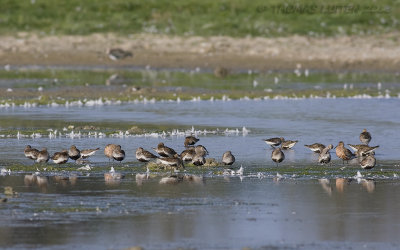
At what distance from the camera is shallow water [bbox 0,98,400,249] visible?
14820 millimetres

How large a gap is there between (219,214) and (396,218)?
3.00 metres

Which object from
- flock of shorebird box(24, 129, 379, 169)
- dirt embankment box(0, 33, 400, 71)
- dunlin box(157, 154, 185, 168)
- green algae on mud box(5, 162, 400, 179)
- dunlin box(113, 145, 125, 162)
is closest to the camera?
green algae on mud box(5, 162, 400, 179)

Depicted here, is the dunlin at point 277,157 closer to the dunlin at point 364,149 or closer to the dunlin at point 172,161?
the dunlin at point 172,161

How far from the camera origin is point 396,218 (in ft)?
53.6

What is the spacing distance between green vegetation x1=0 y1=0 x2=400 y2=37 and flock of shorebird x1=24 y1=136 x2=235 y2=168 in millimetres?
35925

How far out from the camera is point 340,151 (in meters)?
23.0

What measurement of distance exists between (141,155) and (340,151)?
4752 millimetres

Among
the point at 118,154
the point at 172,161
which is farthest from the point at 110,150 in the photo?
the point at 172,161

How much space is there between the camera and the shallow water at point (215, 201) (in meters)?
14.8

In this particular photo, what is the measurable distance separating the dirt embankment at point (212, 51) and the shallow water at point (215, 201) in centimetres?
2420

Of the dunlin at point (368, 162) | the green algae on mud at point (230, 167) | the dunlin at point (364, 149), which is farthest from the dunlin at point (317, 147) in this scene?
the dunlin at point (368, 162)

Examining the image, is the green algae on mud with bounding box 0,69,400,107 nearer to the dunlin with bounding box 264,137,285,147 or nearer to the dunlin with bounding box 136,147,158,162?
the dunlin with bounding box 264,137,285,147

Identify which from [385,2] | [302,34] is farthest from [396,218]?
[385,2]

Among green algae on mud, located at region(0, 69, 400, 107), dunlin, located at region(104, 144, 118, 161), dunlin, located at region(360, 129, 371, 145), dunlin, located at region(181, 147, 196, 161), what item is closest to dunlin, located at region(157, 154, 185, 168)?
dunlin, located at region(181, 147, 196, 161)
